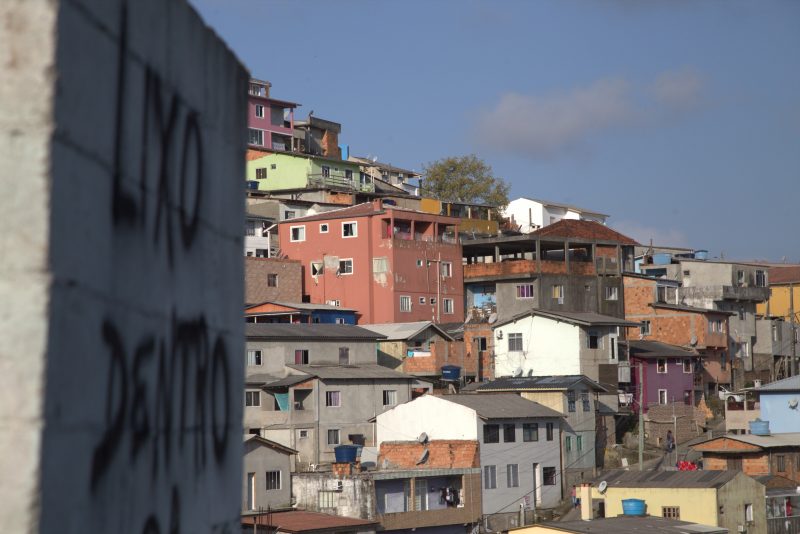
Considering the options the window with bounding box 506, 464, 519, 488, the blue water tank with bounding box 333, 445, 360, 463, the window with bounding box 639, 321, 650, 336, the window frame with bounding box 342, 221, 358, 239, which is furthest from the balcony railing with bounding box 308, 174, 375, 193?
the blue water tank with bounding box 333, 445, 360, 463

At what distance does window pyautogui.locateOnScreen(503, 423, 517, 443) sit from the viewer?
4888cm

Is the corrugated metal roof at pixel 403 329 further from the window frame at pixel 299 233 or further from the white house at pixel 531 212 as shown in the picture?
the white house at pixel 531 212

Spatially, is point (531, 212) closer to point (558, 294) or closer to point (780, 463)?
point (558, 294)

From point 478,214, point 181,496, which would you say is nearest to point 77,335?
point 181,496

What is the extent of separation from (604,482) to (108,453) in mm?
39736

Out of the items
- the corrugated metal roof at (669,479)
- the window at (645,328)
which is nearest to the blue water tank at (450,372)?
the corrugated metal roof at (669,479)

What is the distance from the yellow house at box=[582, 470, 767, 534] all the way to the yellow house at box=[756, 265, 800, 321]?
155 feet

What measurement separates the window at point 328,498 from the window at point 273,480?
1804 mm

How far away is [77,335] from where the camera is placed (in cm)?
402

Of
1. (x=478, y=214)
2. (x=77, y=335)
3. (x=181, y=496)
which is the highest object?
(x=478, y=214)

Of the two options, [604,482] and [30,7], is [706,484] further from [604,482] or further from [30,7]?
[30,7]

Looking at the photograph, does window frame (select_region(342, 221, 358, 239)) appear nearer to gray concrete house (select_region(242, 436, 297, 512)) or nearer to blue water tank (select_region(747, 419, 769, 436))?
blue water tank (select_region(747, 419, 769, 436))

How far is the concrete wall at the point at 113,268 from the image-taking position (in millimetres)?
3809

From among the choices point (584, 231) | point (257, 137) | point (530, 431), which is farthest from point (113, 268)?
point (257, 137)
